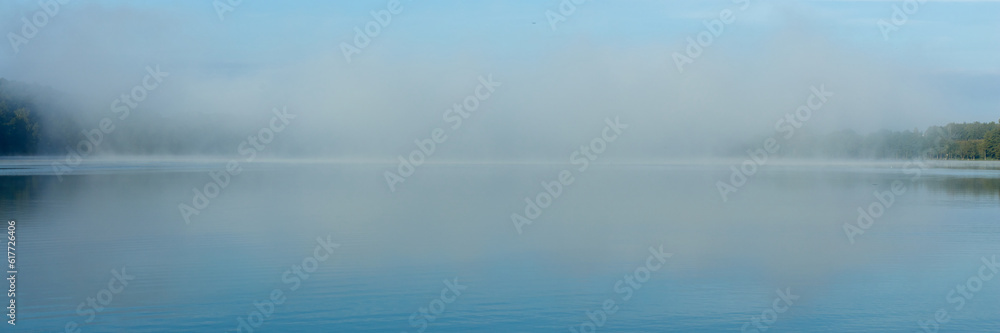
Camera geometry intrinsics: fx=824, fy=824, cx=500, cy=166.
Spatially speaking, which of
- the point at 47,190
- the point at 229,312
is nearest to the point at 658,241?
the point at 229,312

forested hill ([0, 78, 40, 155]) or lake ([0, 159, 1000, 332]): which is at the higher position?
forested hill ([0, 78, 40, 155])

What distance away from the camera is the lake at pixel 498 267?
354 inches

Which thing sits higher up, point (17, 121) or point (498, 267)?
point (17, 121)

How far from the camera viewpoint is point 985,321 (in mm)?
9125

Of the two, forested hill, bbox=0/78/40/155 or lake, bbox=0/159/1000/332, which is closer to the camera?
lake, bbox=0/159/1000/332

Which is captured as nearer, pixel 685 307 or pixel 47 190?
pixel 685 307

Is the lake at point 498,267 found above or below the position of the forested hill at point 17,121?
below

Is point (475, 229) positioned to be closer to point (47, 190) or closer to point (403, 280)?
point (403, 280)

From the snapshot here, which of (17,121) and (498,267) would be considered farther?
(17,121)

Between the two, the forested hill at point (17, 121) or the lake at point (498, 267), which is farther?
the forested hill at point (17, 121)

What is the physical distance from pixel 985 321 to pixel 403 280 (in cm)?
690

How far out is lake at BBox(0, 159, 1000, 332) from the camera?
29.5 feet

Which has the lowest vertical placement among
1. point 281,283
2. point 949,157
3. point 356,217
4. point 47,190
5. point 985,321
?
point 985,321

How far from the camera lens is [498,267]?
12.1 m
